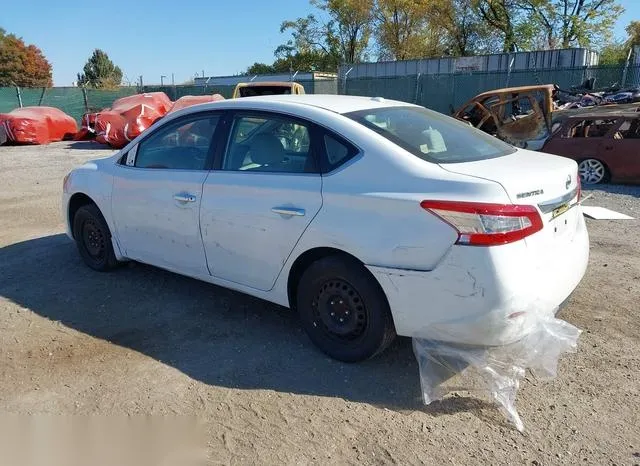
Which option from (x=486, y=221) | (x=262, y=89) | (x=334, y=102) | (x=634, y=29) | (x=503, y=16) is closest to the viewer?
(x=486, y=221)

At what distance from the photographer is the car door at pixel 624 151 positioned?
9508 mm

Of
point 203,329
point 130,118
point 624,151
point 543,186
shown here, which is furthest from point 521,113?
point 130,118

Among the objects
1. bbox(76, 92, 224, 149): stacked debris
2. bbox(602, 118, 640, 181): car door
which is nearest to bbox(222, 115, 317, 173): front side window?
bbox(602, 118, 640, 181): car door

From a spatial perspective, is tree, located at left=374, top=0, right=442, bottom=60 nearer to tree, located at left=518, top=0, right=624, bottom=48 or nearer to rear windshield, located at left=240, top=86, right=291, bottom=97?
tree, located at left=518, top=0, right=624, bottom=48

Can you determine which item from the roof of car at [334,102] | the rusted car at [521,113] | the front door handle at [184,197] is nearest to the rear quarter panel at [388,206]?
the roof of car at [334,102]

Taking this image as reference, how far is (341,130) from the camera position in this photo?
3.44m

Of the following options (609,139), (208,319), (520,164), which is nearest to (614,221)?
(609,139)

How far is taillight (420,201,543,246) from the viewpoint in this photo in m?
2.80

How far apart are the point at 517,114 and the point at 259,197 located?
11.5 m

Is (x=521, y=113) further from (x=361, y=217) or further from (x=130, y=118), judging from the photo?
(x=130, y=118)

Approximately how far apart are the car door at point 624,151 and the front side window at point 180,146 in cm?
815

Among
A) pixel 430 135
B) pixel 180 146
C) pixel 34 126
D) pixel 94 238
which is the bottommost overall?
pixel 94 238

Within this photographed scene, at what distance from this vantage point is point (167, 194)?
4254mm

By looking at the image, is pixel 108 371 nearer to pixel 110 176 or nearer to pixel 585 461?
pixel 110 176
